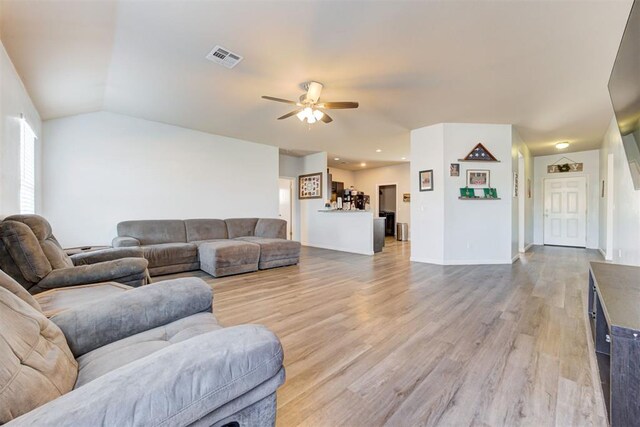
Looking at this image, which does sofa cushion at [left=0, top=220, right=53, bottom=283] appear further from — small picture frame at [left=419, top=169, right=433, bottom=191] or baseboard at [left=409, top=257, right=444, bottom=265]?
small picture frame at [left=419, top=169, right=433, bottom=191]

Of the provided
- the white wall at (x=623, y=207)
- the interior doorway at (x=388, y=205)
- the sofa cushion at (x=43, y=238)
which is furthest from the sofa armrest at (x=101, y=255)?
the interior doorway at (x=388, y=205)

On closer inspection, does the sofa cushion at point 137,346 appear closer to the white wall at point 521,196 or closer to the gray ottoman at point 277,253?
the gray ottoman at point 277,253

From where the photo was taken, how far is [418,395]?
1488 millimetres

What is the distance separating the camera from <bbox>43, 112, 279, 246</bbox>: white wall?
405 centimetres

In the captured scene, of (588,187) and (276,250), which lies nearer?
(276,250)

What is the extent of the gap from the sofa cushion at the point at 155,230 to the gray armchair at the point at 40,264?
5.86ft

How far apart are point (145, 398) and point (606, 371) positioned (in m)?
2.22

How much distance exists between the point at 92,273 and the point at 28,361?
6.09ft

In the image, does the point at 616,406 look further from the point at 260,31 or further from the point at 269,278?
the point at 269,278

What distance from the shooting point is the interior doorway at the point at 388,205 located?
957cm

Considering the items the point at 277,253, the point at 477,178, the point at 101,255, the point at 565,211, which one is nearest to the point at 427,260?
the point at 477,178

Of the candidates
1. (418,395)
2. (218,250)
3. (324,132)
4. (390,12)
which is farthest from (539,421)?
(324,132)

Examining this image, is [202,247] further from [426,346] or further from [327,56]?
[426,346]

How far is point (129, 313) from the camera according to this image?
1.31 meters
